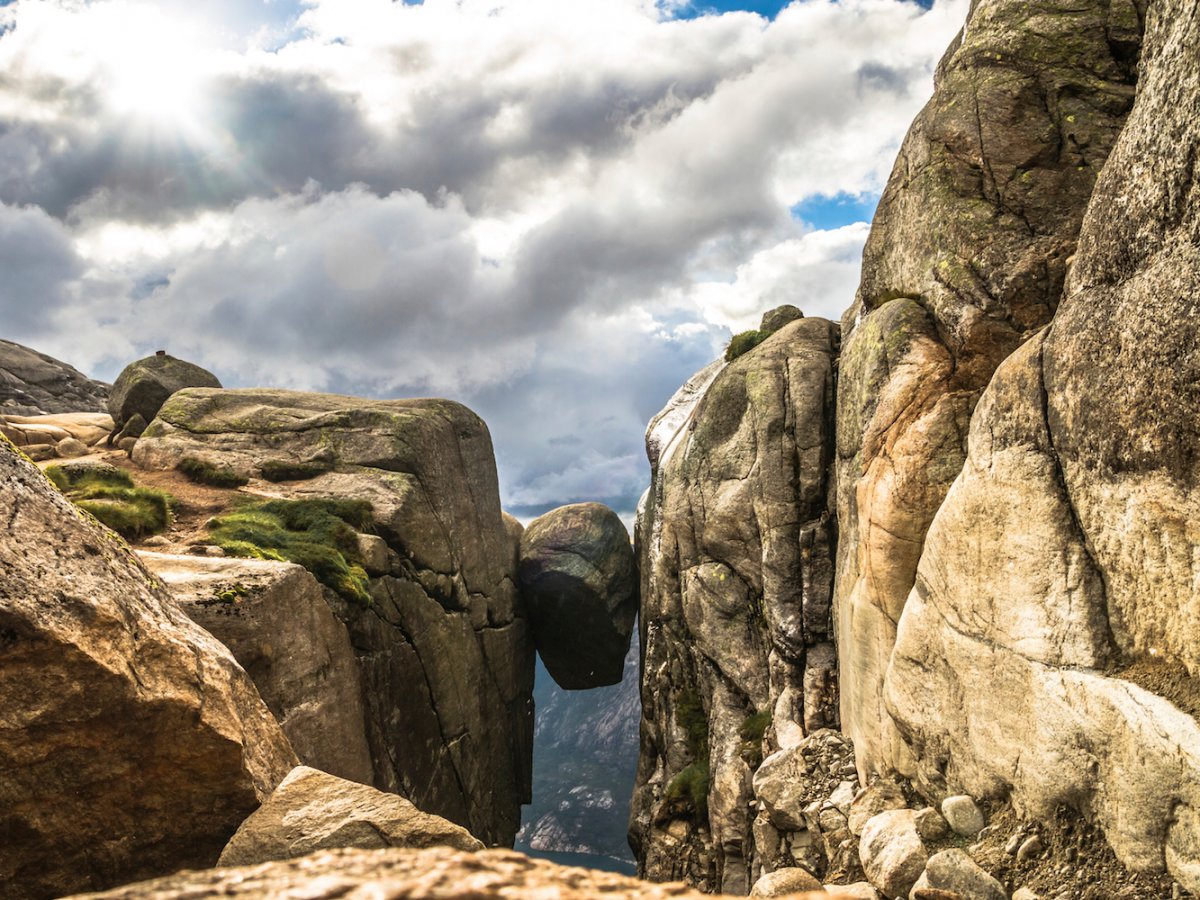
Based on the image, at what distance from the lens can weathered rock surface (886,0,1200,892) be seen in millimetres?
8617

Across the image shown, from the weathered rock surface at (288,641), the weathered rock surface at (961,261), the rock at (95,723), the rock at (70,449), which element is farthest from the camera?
the rock at (70,449)

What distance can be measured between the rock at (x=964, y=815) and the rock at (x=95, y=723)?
10.2 metres

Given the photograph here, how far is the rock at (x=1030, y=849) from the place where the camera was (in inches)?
391

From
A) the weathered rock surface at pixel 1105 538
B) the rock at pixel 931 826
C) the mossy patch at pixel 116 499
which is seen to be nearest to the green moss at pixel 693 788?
the weathered rock surface at pixel 1105 538

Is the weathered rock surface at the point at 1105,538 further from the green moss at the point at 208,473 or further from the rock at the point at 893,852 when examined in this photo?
the green moss at the point at 208,473

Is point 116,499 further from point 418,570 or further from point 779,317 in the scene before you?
point 779,317

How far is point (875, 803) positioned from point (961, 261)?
462 inches

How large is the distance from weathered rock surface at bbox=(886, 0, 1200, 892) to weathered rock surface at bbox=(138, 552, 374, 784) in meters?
15.4

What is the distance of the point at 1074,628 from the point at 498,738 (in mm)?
33356

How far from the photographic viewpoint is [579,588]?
4503 cm

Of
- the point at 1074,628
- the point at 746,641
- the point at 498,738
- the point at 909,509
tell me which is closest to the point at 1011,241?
the point at 909,509

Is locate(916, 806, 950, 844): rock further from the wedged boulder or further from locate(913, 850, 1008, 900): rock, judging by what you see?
the wedged boulder

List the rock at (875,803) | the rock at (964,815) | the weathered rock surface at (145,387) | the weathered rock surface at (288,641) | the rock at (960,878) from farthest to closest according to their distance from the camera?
the weathered rock surface at (145,387) → the weathered rock surface at (288,641) → the rock at (875,803) → the rock at (964,815) → the rock at (960,878)

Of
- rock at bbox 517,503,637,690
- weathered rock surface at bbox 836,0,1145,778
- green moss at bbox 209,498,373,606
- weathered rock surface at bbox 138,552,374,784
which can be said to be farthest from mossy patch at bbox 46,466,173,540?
rock at bbox 517,503,637,690
